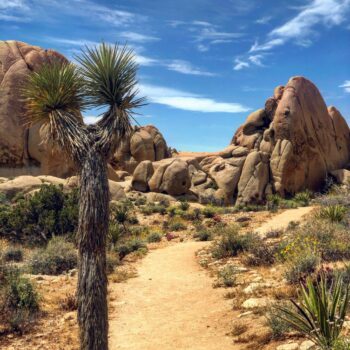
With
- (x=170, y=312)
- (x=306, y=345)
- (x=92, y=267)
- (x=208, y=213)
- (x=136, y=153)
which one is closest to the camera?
(x=306, y=345)

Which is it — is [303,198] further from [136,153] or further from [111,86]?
[111,86]

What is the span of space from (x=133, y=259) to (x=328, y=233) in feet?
24.2

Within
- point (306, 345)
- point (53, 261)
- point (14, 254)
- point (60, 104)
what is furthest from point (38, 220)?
point (306, 345)

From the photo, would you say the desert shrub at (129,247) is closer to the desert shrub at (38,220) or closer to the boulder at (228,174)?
the desert shrub at (38,220)

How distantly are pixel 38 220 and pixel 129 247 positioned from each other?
5.41 m

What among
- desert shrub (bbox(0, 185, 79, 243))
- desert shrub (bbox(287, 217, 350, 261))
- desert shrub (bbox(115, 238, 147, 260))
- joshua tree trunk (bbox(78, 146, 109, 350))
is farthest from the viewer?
desert shrub (bbox(0, 185, 79, 243))

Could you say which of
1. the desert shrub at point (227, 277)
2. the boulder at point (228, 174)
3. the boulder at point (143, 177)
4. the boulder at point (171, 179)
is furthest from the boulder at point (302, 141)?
the desert shrub at point (227, 277)

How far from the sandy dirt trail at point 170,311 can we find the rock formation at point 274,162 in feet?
55.1

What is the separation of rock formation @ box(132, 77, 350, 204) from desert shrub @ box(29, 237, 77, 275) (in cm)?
1690

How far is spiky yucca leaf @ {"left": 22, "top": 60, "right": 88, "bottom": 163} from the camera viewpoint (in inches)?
271

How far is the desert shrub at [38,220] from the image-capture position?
18.6 meters

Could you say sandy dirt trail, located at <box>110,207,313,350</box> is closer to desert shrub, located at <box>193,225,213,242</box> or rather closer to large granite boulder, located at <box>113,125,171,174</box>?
desert shrub, located at <box>193,225,213,242</box>

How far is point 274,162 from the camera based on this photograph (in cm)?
3194

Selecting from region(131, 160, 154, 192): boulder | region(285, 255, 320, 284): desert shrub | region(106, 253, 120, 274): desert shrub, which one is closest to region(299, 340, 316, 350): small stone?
region(285, 255, 320, 284): desert shrub
